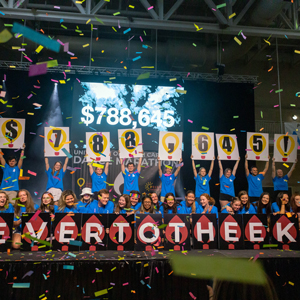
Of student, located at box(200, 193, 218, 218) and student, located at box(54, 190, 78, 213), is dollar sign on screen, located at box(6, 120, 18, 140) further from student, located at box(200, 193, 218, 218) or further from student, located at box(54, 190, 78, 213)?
student, located at box(200, 193, 218, 218)

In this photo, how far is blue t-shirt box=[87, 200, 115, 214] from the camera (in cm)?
498

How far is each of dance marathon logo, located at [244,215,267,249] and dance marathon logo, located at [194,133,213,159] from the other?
2.94 metres

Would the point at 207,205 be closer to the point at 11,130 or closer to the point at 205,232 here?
the point at 205,232

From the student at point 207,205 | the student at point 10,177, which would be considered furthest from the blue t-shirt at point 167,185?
the student at point 10,177

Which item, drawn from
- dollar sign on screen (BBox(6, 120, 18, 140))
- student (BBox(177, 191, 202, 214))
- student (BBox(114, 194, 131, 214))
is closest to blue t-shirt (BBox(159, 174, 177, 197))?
student (BBox(177, 191, 202, 214))

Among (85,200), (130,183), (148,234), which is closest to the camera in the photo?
(148,234)

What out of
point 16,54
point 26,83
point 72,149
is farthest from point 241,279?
point 16,54

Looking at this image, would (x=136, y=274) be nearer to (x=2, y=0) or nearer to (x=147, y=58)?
(x=2, y=0)

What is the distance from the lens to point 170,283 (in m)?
3.09

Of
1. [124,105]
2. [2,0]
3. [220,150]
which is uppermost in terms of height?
[2,0]

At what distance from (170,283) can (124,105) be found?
232 inches

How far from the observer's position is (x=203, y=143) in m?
6.87

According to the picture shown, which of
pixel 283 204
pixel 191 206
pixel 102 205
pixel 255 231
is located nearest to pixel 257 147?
pixel 283 204

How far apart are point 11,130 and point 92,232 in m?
4.04
